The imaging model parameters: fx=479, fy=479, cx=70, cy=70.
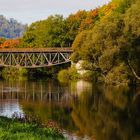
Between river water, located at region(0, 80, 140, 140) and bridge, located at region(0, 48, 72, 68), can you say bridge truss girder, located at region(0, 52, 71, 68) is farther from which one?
river water, located at region(0, 80, 140, 140)

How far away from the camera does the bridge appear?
97625 millimetres

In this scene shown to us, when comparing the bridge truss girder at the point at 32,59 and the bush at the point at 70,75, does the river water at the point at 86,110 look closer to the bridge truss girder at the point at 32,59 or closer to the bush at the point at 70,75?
the bush at the point at 70,75

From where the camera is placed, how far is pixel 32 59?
106500 millimetres

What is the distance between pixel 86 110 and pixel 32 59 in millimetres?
65655

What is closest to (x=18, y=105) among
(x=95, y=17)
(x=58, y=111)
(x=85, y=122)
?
(x=58, y=111)

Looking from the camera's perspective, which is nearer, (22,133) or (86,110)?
(22,133)

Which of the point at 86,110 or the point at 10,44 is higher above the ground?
the point at 10,44

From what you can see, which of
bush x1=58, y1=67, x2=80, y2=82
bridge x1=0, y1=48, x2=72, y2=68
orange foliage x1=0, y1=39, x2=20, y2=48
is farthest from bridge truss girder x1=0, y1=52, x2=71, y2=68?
orange foliage x1=0, y1=39, x2=20, y2=48

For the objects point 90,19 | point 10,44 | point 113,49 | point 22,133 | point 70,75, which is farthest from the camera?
point 10,44

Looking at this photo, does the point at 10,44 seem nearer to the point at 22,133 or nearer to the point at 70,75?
the point at 70,75

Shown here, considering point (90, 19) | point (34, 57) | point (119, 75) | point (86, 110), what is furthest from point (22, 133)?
A: point (90, 19)

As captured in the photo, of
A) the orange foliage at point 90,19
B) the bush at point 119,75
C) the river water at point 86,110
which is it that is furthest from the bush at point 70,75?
the river water at point 86,110

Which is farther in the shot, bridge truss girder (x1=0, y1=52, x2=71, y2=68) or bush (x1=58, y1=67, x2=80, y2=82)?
bridge truss girder (x1=0, y1=52, x2=71, y2=68)

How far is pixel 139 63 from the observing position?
67312 mm
